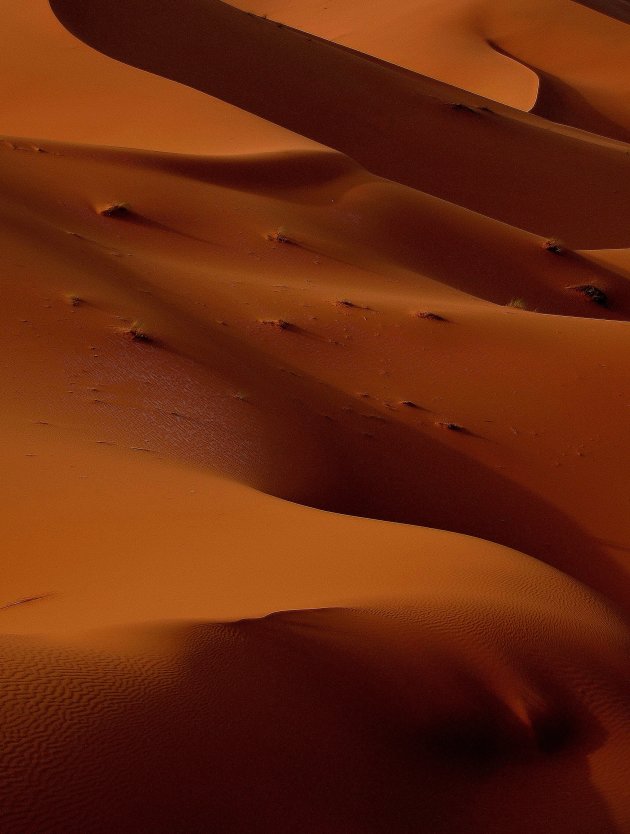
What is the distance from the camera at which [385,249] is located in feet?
49.9

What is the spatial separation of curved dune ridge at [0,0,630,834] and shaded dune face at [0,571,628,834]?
1 cm

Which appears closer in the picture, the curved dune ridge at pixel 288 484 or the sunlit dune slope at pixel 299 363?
the curved dune ridge at pixel 288 484

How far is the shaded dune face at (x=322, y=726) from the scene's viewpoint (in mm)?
3123

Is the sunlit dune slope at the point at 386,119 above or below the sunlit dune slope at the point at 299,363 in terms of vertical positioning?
above

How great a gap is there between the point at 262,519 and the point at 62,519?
117 centimetres

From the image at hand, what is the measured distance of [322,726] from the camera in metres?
3.88

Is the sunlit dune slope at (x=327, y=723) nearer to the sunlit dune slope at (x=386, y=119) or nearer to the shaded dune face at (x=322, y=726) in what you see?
the shaded dune face at (x=322, y=726)

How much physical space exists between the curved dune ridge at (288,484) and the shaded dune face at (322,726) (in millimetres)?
12

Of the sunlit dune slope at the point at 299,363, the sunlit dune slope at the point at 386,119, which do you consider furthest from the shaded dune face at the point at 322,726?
the sunlit dune slope at the point at 386,119

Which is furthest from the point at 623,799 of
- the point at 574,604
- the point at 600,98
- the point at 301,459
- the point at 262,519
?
the point at 600,98

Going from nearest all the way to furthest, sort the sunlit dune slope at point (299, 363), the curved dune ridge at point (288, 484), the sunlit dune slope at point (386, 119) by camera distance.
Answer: the curved dune ridge at point (288, 484) < the sunlit dune slope at point (299, 363) < the sunlit dune slope at point (386, 119)

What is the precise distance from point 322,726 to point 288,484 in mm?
4093

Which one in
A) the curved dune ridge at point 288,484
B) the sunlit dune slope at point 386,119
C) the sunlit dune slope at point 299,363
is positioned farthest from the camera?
the sunlit dune slope at point 386,119

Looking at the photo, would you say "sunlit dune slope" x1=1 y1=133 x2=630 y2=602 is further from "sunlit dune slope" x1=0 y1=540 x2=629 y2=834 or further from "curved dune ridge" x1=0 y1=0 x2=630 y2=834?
"sunlit dune slope" x1=0 y1=540 x2=629 y2=834
